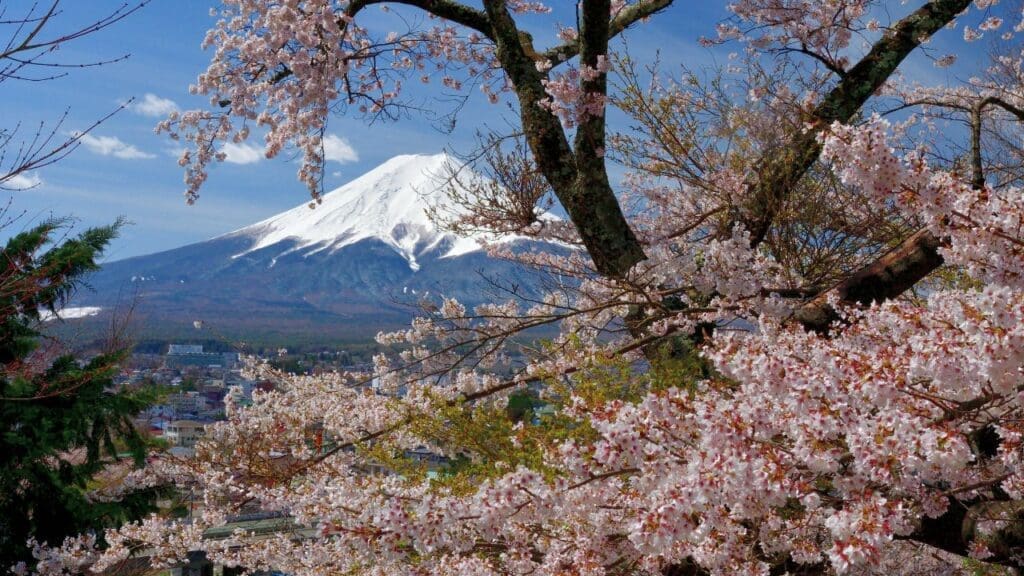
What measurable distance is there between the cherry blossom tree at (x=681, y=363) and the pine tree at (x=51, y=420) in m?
0.41

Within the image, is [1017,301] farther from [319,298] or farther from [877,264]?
[319,298]

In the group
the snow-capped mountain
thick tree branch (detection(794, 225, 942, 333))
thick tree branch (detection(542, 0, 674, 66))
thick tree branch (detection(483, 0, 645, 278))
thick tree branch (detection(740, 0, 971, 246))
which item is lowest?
thick tree branch (detection(794, 225, 942, 333))

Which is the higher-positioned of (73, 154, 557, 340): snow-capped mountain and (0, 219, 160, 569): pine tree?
(73, 154, 557, 340): snow-capped mountain

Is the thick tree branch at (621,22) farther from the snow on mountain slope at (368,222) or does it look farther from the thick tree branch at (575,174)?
the snow on mountain slope at (368,222)

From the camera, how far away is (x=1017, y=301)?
157 cm

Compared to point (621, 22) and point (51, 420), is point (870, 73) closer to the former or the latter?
point (621, 22)

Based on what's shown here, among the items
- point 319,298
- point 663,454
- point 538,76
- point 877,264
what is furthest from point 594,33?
point 319,298

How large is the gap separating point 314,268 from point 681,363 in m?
169

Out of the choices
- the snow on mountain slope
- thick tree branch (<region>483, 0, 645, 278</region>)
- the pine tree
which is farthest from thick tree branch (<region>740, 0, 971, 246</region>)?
the snow on mountain slope

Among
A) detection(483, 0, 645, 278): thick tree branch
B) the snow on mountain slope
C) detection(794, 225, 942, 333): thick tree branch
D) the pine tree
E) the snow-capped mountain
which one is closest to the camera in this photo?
detection(794, 225, 942, 333): thick tree branch

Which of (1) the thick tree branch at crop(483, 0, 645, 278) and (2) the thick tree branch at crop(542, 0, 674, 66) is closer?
(1) the thick tree branch at crop(483, 0, 645, 278)

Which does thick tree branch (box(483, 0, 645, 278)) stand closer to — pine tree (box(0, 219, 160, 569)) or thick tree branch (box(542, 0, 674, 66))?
thick tree branch (box(542, 0, 674, 66))

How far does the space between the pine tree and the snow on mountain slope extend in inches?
6577

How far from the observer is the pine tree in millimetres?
6887
